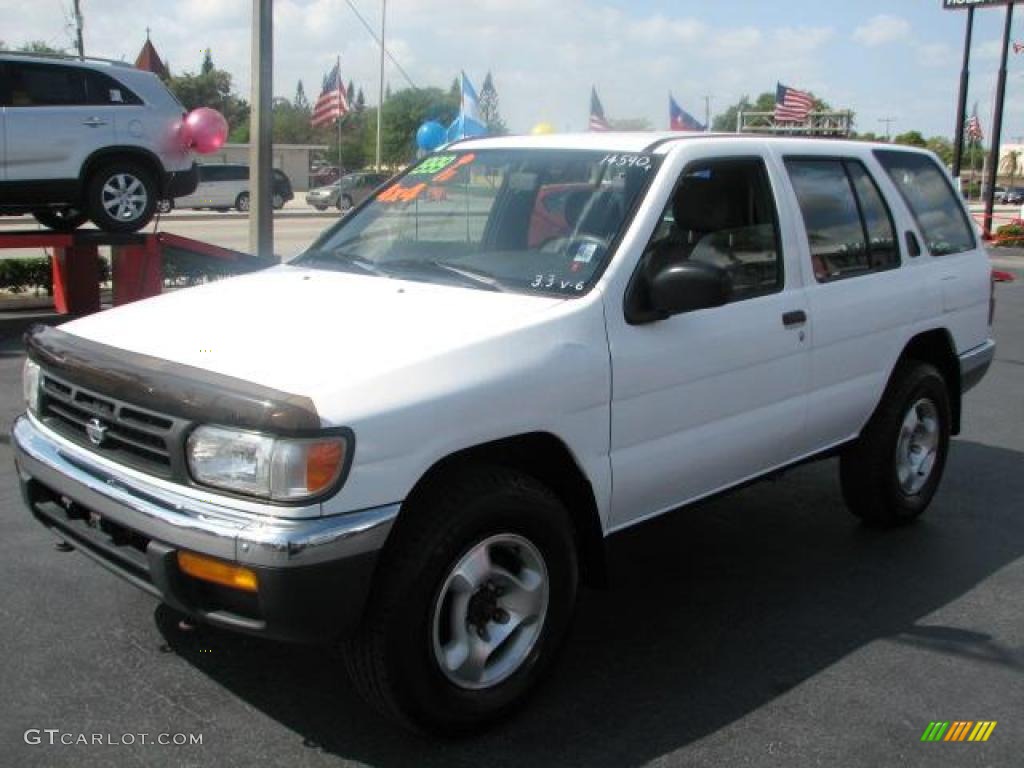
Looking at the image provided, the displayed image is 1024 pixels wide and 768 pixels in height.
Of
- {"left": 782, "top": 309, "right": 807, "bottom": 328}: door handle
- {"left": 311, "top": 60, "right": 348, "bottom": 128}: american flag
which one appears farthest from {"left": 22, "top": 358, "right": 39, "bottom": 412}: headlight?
{"left": 311, "top": 60, "right": 348, "bottom": 128}: american flag

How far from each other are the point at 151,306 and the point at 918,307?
3443 mm

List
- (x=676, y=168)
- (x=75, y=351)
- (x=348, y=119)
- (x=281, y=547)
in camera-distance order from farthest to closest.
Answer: (x=348, y=119) → (x=676, y=168) → (x=75, y=351) → (x=281, y=547)

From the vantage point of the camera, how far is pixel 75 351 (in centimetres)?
330

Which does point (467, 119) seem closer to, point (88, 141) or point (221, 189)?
point (88, 141)

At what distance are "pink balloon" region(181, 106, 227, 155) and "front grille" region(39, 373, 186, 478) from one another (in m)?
8.12

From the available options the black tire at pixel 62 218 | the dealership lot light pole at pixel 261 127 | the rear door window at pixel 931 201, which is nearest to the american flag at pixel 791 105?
the dealership lot light pole at pixel 261 127

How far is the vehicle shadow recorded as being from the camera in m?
3.23

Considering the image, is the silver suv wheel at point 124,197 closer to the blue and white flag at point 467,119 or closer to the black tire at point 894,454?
the blue and white flag at point 467,119

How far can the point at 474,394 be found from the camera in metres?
3.03

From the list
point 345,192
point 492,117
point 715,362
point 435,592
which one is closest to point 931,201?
point 715,362

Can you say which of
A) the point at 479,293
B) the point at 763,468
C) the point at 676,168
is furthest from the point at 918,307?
the point at 479,293

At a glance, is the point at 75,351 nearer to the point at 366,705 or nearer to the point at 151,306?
the point at 151,306

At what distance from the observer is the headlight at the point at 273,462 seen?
8.86 feet

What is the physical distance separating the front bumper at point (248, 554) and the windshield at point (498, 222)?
1209mm
